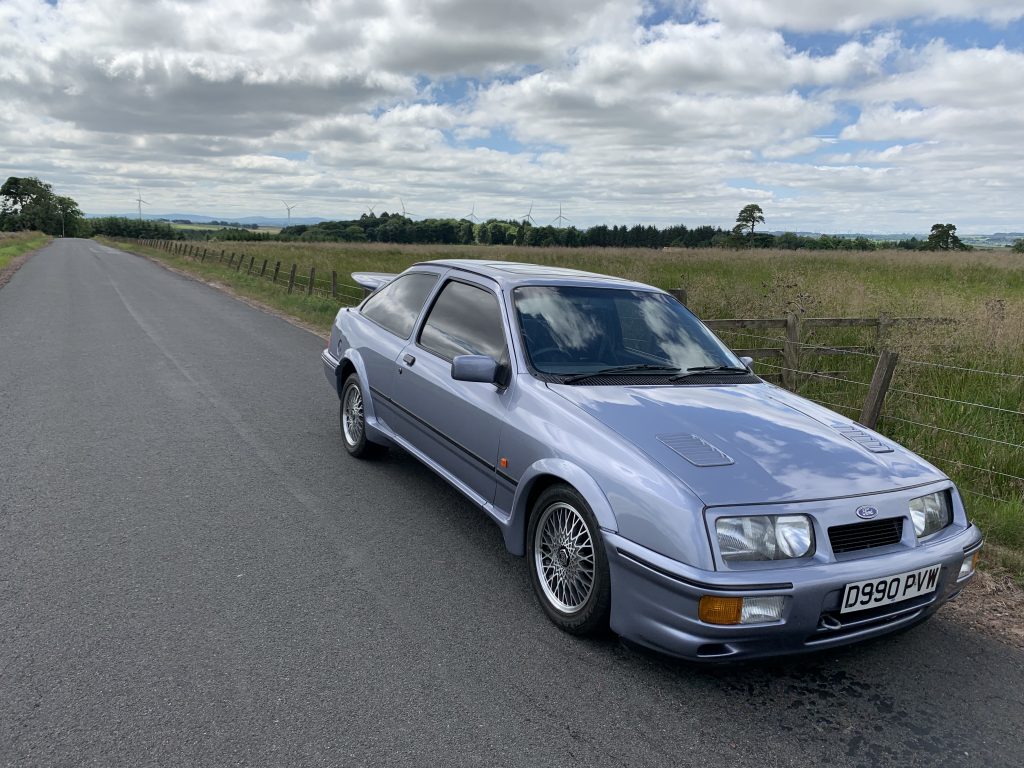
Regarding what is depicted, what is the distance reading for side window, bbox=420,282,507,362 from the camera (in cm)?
427

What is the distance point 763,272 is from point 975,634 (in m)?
17.9

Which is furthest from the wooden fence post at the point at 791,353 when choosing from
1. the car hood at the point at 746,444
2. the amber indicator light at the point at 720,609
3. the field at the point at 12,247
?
the field at the point at 12,247

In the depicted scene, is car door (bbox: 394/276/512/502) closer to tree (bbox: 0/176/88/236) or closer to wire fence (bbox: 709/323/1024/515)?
wire fence (bbox: 709/323/1024/515)

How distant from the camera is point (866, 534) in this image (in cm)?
294

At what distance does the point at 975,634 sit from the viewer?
3574 millimetres

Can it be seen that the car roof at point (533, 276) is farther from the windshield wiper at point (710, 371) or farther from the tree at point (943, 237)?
the tree at point (943, 237)

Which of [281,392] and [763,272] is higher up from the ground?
[763,272]

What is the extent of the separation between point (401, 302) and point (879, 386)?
397 cm

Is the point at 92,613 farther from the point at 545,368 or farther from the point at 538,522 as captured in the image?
the point at 545,368

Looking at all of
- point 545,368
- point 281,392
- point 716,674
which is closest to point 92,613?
point 545,368

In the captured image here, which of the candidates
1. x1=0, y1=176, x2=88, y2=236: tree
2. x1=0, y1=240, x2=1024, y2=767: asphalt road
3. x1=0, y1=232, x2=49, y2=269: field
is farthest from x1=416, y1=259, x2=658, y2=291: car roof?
x1=0, y1=176, x2=88, y2=236: tree

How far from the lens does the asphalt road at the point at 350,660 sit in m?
2.56

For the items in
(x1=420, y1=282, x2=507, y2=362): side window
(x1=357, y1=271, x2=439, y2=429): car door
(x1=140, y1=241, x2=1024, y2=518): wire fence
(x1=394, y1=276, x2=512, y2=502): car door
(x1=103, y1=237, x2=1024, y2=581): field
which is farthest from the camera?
(x1=140, y1=241, x2=1024, y2=518): wire fence

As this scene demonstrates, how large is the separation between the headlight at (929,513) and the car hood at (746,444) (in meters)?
0.09
